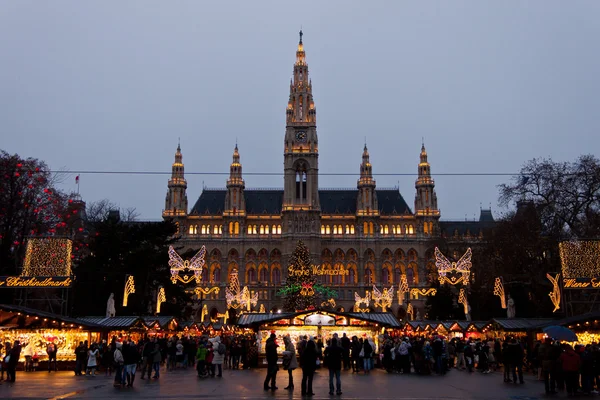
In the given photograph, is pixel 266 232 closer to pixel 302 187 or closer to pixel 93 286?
pixel 302 187

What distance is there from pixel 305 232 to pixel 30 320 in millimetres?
63709

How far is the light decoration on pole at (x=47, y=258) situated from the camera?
32062mm

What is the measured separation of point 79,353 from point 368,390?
12856 millimetres

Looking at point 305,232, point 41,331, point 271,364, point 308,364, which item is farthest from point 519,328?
point 305,232

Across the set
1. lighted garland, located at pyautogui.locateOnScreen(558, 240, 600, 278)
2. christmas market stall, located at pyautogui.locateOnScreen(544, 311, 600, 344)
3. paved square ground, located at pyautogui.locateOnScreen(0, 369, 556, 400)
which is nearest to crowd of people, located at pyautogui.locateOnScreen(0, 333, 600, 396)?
paved square ground, located at pyautogui.locateOnScreen(0, 369, 556, 400)

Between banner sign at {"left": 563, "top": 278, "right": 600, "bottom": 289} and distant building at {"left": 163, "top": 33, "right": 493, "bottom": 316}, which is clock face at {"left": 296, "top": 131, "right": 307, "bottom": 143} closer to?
distant building at {"left": 163, "top": 33, "right": 493, "bottom": 316}

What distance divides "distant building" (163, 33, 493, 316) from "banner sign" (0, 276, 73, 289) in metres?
58.7

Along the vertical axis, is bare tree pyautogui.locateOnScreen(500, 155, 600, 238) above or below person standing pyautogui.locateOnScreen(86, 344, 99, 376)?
above

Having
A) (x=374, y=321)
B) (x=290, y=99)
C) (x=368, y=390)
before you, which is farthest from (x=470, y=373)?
(x=290, y=99)

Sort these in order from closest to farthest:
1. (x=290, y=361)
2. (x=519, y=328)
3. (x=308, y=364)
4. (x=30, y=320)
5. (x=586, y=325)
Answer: (x=308, y=364) → (x=290, y=361) → (x=586, y=325) → (x=30, y=320) → (x=519, y=328)

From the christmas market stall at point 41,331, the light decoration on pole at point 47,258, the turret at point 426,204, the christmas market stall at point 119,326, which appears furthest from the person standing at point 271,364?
the turret at point 426,204

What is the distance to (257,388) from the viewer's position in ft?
65.0

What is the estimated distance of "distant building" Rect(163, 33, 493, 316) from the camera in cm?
9044

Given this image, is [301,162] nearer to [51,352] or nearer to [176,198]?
[176,198]
